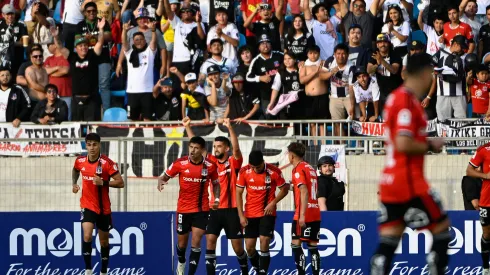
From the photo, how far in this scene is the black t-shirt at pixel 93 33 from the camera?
23.6 m

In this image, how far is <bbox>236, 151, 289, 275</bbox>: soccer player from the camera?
55.7 feet

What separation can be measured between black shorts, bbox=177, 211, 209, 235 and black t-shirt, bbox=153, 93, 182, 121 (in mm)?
5113

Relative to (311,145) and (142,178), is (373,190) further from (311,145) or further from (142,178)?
(142,178)

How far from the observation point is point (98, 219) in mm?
17609

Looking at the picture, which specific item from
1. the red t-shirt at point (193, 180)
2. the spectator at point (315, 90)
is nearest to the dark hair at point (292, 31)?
the spectator at point (315, 90)

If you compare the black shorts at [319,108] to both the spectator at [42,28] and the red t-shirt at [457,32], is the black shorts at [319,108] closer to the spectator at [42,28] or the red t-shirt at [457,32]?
the red t-shirt at [457,32]

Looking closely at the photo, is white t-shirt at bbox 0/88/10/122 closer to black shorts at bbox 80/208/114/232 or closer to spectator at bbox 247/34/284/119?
spectator at bbox 247/34/284/119

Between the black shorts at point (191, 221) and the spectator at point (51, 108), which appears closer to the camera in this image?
the black shorts at point (191, 221)

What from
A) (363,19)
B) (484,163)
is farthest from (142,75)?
(484,163)

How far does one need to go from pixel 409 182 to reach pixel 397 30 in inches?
508

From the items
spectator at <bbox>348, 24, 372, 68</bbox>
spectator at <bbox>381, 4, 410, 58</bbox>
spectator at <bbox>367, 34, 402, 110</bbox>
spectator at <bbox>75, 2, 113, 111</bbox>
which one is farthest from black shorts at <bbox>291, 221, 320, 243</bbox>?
spectator at <bbox>75, 2, 113, 111</bbox>

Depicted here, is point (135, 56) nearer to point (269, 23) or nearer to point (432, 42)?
point (269, 23)

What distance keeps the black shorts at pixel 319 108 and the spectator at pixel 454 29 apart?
2.80 m

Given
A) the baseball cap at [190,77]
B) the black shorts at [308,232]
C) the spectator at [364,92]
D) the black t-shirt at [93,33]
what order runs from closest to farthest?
the black shorts at [308,232], the spectator at [364,92], the baseball cap at [190,77], the black t-shirt at [93,33]
